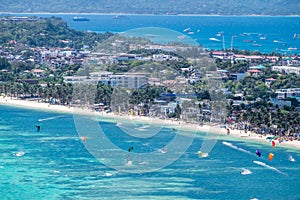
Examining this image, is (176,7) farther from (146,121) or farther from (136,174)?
(136,174)

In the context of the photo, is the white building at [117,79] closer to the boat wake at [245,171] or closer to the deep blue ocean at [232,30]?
the boat wake at [245,171]

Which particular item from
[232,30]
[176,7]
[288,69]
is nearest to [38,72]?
[288,69]

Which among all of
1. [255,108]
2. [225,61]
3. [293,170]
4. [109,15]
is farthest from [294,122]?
[109,15]

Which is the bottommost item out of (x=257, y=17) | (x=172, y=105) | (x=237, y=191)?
(x=237, y=191)

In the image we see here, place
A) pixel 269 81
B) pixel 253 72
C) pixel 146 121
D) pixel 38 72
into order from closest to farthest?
pixel 146 121, pixel 269 81, pixel 253 72, pixel 38 72

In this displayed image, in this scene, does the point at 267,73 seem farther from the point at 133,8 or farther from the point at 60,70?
the point at 133,8

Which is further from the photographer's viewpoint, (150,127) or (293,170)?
(150,127)
